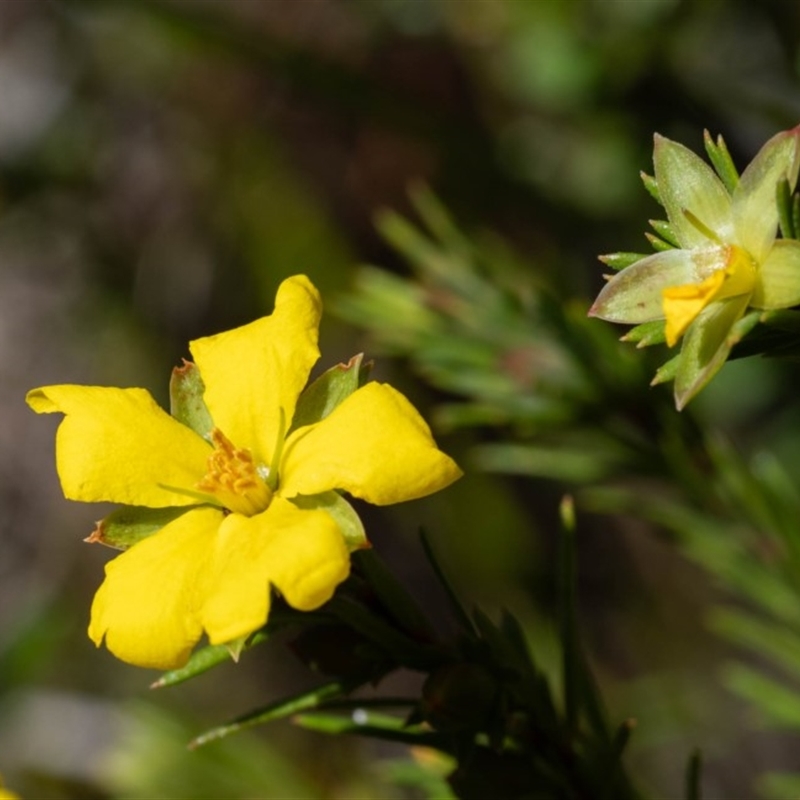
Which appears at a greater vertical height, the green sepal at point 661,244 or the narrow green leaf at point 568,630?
the green sepal at point 661,244

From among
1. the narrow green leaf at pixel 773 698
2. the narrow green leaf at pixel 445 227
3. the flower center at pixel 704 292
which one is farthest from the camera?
the narrow green leaf at pixel 445 227

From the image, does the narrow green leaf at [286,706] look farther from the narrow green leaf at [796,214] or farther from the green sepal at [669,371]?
the narrow green leaf at [796,214]

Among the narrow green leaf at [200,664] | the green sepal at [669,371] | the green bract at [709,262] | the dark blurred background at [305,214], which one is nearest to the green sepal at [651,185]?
the green bract at [709,262]

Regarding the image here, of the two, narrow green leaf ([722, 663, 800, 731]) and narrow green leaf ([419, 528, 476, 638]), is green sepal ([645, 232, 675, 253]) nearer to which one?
narrow green leaf ([419, 528, 476, 638])

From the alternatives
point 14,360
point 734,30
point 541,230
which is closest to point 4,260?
point 14,360

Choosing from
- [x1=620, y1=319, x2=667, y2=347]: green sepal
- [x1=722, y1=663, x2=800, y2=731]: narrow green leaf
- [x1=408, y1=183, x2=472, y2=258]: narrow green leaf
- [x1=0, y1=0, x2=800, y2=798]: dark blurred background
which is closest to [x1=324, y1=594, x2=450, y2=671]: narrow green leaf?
[x1=620, y1=319, x2=667, y2=347]: green sepal

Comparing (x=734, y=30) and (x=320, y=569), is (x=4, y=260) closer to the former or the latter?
(x=734, y=30)
